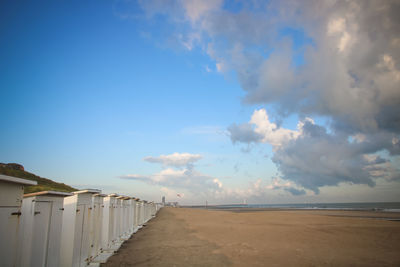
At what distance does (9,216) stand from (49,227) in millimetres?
1492

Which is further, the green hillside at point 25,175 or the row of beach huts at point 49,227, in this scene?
the green hillside at point 25,175

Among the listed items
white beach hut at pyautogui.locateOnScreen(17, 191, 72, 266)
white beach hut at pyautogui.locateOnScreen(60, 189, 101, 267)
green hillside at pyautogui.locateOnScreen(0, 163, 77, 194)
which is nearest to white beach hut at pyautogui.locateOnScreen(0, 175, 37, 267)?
white beach hut at pyautogui.locateOnScreen(17, 191, 72, 266)

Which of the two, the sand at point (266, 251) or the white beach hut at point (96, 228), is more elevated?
the white beach hut at point (96, 228)

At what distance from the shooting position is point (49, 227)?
5.21 metres

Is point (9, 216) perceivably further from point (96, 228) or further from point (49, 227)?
point (96, 228)

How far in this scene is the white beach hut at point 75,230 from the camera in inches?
232

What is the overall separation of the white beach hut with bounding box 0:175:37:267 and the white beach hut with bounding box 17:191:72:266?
525 mm

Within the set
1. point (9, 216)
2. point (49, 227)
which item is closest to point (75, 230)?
point (49, 227)

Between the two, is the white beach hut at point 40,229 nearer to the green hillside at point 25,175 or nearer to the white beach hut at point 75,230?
the white beach hut at point 75,230

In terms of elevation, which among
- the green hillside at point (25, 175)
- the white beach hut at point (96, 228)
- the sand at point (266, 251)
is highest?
the green hillside at point (25, 175)

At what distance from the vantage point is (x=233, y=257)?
9.89 meters

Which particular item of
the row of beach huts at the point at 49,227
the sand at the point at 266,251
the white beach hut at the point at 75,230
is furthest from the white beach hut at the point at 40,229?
the sand at the point at 266,251

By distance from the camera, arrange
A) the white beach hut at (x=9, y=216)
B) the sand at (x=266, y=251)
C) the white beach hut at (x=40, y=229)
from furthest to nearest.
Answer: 1. the sand at (x=266, y=251)
2. the white beach hut at (x=40, y=229)
3. the white beach hut at (x=9, y=216)

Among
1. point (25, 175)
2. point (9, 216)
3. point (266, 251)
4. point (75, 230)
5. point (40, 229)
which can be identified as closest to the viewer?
point (9, 216)
